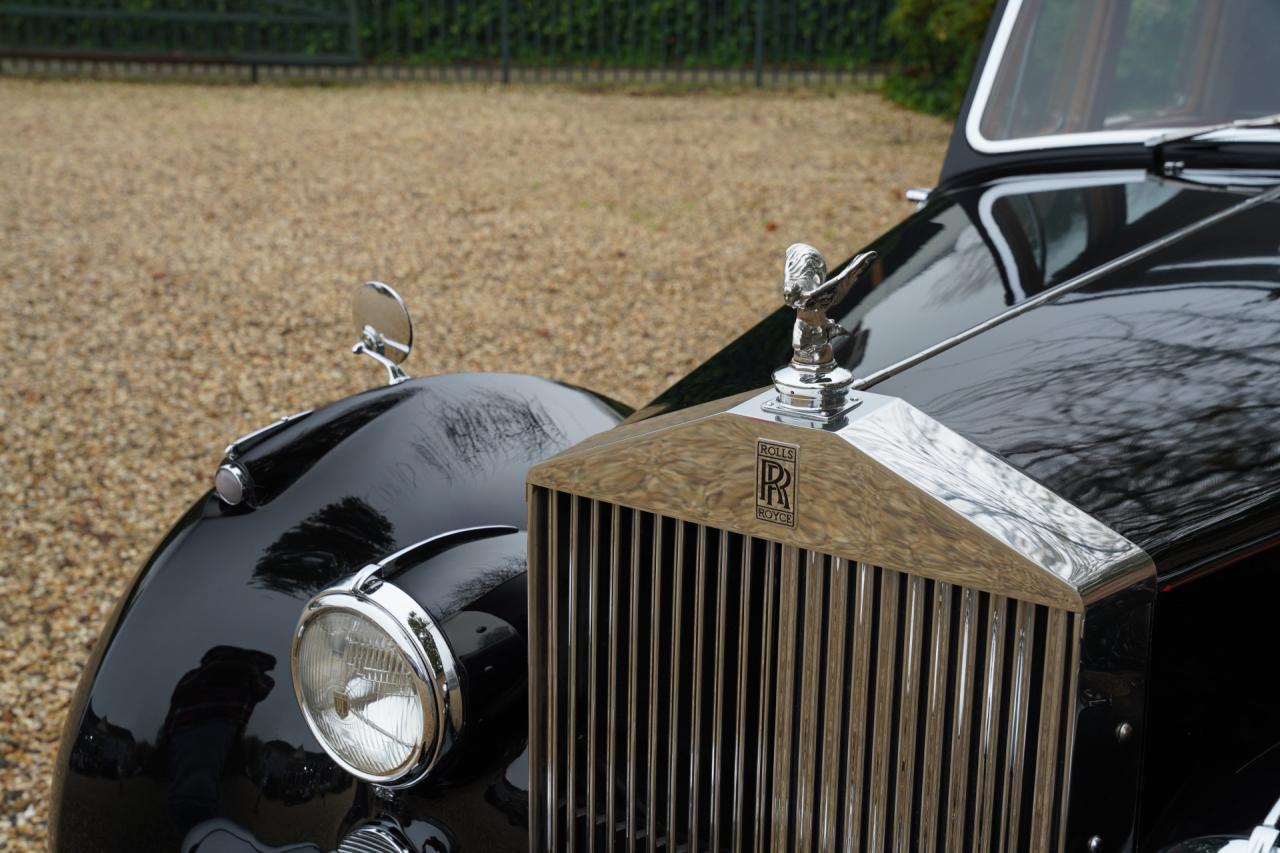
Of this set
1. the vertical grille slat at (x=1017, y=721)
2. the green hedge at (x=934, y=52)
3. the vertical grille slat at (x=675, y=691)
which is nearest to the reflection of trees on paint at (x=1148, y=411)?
the vertical grille slat at (x=1017, y=721)

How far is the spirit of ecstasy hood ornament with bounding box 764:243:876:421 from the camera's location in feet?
4.86

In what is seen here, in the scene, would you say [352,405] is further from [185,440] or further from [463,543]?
[185,440]

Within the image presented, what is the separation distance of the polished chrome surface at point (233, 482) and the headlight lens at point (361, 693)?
0.52m

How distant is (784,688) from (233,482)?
116cm

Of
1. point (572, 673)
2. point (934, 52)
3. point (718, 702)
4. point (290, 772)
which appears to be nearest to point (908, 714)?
point (718, 702)

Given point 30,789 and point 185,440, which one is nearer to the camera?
point 30,789

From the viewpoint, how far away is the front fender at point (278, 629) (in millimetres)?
1851

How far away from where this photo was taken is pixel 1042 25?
2.86 m

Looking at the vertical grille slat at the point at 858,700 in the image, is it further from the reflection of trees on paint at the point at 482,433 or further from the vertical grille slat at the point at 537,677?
the reflection of trees on paint at the point at 482,433

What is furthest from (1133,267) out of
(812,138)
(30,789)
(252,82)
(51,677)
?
(252,82)

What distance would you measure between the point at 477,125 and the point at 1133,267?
10.3m

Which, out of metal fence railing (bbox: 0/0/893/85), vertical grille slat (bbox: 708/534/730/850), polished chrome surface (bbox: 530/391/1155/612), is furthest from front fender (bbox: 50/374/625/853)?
metal fence railing (bbox: 0/0/893/85)

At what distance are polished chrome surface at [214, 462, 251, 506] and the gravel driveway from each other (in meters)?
1.25

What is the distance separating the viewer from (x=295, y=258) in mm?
7703
